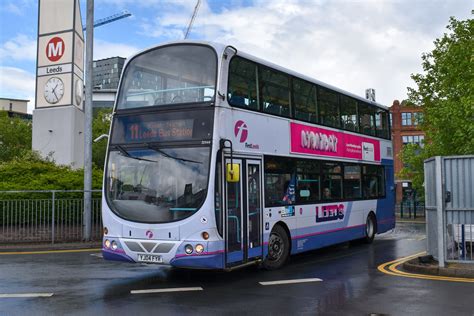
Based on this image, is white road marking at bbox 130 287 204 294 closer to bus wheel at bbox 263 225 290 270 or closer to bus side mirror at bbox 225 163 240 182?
bus side mirror at bbox 225 163 240 182

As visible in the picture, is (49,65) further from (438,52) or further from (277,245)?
(438,52)

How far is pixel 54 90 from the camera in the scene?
27.5 meters

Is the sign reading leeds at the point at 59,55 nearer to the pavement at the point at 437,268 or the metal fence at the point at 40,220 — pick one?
the metal fence at the point at 40,220

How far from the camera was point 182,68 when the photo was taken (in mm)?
9945

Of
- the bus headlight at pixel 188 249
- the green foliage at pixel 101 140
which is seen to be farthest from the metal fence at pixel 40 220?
the green foliage at pixel 101 140

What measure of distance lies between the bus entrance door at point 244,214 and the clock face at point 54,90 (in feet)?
63.9

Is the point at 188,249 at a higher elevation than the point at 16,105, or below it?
below

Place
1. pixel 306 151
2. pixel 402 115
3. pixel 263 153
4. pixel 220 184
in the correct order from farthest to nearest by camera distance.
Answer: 1. pixel 402 115
2. pixel 306 151
3. pixel 263 153
4. pixel 220 184

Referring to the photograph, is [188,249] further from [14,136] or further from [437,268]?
[14,136]

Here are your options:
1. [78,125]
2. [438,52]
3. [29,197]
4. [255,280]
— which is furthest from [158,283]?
[438,52]

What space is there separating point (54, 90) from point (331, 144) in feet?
61.3

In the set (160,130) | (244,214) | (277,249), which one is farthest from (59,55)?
(244,214)

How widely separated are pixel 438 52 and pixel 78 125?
22497 mm

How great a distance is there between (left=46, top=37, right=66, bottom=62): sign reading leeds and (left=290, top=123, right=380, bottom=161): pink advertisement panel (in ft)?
59.1
